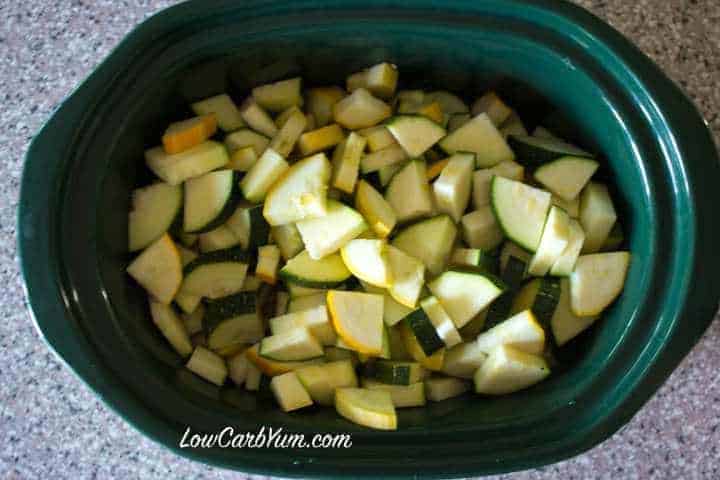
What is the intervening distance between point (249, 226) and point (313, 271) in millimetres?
118

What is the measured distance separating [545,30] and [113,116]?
1.96 feet

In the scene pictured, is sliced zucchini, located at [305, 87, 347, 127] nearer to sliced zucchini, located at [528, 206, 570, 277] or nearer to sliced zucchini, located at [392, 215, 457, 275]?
sliced zucchini, located at [392, 215, 457, 275]

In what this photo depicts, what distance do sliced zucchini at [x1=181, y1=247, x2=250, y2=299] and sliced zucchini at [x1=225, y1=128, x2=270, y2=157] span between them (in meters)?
0.17

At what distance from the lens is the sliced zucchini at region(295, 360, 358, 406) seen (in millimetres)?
1083

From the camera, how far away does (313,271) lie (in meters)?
1.12

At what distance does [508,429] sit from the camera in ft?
3.31

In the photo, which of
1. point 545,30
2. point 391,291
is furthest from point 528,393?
point 545,30

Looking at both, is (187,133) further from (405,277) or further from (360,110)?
(405,277)

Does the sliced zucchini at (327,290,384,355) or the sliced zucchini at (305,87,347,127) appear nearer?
the sliced zucchini at (327,290,384,355)

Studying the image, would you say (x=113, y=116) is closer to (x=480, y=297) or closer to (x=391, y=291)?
(x=391, y=291)

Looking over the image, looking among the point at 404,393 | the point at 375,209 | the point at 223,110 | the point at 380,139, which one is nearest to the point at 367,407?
the point at 404,393

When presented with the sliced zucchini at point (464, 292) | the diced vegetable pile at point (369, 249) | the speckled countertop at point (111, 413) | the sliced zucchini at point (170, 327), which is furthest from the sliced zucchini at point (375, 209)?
the speckled countertop at point (111, 413)

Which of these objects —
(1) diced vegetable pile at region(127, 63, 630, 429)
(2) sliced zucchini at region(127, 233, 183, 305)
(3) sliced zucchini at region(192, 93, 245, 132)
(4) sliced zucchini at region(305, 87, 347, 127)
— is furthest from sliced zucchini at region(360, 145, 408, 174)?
(2) sliced zucchini at region(127, 233, 183, 305)

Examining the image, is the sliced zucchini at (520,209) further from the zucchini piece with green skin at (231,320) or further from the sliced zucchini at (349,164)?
the zucchini piece with green skin at (231,320)
